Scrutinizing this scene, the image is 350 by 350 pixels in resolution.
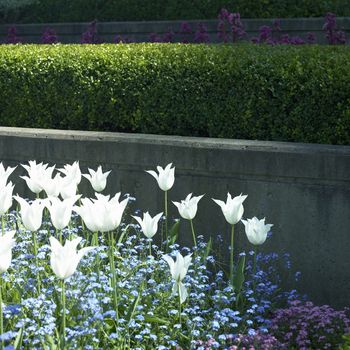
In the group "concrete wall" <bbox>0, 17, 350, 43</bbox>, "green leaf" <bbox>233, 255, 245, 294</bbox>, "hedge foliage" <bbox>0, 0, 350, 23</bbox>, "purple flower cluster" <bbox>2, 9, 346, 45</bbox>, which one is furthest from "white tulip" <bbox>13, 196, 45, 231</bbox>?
"hedge foliage" <bbox>0, 0, 350, 23</bbox>

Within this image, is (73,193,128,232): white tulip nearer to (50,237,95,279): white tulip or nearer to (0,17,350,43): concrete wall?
(50,237,95,279): white tulip

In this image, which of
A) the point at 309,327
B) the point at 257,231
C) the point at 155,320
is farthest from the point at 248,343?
the point at 257,231

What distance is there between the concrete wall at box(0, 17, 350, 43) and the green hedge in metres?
5.05

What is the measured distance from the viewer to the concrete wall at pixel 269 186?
572cm

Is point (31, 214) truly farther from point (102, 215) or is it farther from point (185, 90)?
point (185, 90)

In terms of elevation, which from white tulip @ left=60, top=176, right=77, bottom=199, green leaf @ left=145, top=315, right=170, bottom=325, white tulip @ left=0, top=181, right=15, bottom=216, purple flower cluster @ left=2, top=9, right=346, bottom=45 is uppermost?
purple flower cluster @ left=2, top=9, right=346, bottom=45

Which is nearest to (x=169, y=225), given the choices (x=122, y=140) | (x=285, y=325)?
(x=122, y=140)

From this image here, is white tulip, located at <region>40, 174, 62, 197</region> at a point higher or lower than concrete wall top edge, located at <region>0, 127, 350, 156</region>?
lower

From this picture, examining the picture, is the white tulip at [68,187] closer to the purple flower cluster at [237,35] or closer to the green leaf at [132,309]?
the green leaf at [132,309]

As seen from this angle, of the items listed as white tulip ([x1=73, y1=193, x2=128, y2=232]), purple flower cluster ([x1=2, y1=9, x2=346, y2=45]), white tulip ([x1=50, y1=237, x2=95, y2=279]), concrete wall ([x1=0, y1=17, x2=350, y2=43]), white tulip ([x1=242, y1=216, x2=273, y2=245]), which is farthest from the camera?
concrete wall ([x1=0, y1=17, x2=350, y2=43])

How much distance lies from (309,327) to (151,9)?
396 inches

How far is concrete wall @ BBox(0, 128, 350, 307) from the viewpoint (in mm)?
5723

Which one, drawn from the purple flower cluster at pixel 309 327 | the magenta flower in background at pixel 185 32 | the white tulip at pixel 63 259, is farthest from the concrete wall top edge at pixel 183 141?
the magenta flower in background at pixel 185 32

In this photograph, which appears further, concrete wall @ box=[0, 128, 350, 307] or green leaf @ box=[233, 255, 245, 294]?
concrete wall @ box=[0, 128, 350, 307]
